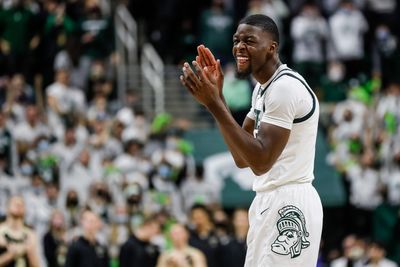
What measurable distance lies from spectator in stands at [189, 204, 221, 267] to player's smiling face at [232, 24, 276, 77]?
9.35 meters

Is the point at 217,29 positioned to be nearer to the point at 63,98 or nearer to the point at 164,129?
the point at 164,129

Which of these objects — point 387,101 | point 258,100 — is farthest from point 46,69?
point 258,100

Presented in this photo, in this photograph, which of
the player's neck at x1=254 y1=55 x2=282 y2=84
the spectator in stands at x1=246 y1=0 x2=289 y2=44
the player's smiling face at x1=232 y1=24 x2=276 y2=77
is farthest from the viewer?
the spectator in stands at x1=246 y1=0 x2=289 y2=44

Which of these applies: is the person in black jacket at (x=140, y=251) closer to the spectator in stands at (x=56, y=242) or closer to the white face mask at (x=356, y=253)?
the spectator in stands at (x=56, y=242)

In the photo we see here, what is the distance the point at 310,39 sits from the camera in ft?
79.7

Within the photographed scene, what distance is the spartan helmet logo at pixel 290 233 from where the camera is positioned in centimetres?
788

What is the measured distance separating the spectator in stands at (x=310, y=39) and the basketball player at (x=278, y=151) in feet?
53.0

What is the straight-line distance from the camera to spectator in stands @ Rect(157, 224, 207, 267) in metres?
15.8

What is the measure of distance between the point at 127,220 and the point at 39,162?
6.91 ft

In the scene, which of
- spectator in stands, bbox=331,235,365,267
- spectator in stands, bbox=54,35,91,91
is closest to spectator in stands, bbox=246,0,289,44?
spectator in stands, bbox=54,35,91,91

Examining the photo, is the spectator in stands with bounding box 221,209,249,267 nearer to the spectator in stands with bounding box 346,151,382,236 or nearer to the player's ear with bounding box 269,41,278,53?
the spectator in stands with bounding box 346,151,382,236

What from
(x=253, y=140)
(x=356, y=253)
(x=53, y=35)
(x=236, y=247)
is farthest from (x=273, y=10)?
(x=253, y=140)

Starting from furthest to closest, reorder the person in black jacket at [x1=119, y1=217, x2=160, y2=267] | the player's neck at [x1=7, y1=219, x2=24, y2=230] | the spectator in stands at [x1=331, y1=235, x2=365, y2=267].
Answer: the spectator in stands at [x1=331, y1=235, x2=365, y2=267], the person in black jacket at [x1=119, y1=217, x2=160, y2=267], the player's neck at [x1=7, y1=219, x2=24, y2=230]

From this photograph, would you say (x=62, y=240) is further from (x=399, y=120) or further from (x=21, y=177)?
(x=399, y=120)
